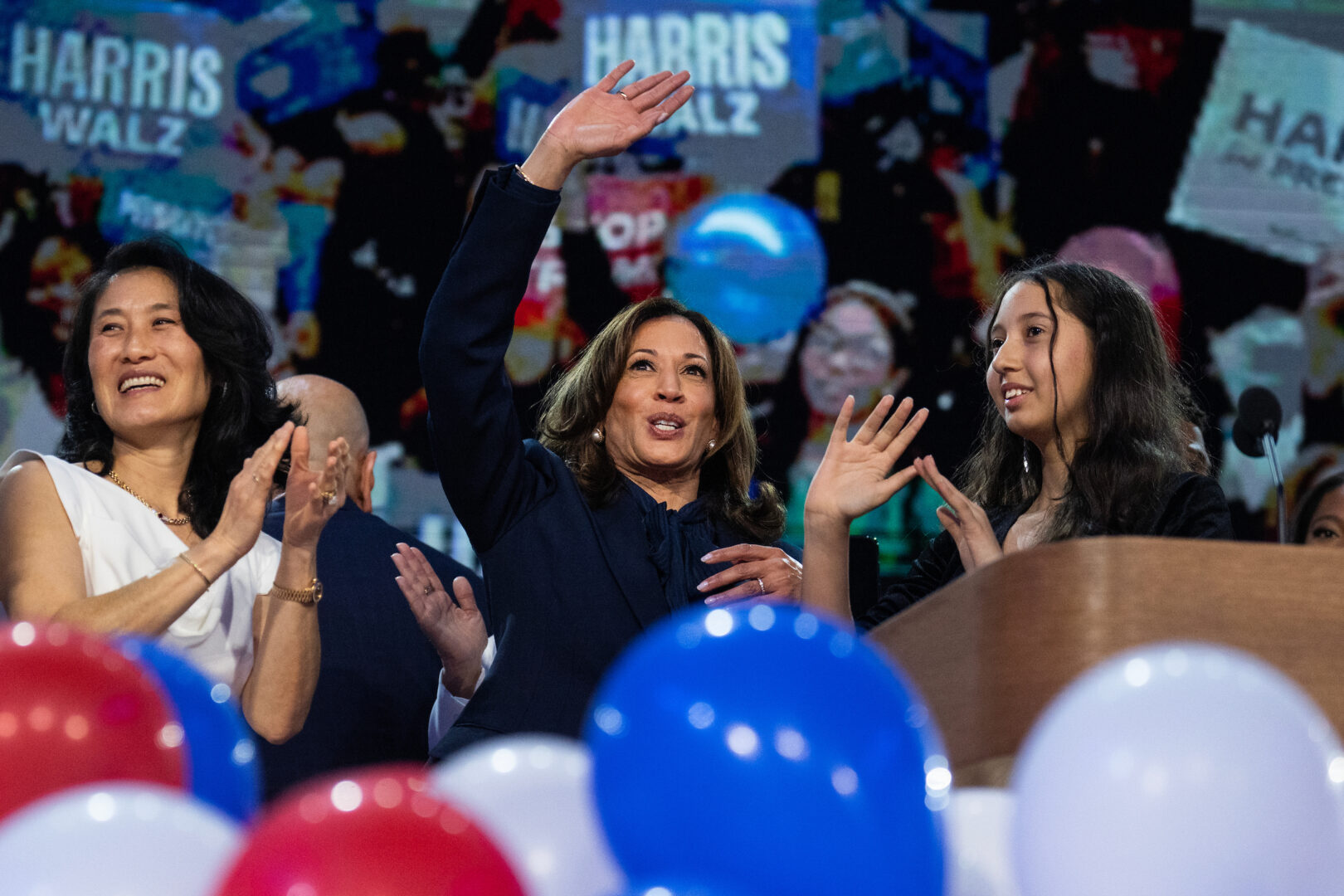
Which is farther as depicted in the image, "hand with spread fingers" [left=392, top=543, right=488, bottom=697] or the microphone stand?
"hand with spread fingers" [left=392, top=543, right=488, bottom=697]

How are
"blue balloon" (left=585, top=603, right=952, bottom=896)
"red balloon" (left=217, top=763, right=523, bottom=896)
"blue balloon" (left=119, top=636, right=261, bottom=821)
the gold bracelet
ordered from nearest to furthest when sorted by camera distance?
"red balloon" (left=217, top=763, right=523, bottom=896) → "blue balloon" (left=585, top=603, right=952, bottom=896) → "blue balloon" (left=119, top=636, right=261, bottom=821) → the gold bracelet

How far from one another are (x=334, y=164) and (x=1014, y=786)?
4.06 m

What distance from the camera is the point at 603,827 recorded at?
123 centimetres

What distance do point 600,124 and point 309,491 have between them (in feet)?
2.55

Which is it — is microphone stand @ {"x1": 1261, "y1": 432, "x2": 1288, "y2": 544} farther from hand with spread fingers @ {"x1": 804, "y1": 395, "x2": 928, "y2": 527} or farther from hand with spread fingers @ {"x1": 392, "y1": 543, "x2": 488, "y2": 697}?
hand with spread fingers @ {"x1": 392, "y1": 543, "x2": 488, "y2": 697}

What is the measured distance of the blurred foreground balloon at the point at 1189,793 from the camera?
1129mm

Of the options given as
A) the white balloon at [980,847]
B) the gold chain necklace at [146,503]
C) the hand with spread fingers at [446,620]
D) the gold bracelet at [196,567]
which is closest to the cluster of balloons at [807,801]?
the white balloon at [980,847]

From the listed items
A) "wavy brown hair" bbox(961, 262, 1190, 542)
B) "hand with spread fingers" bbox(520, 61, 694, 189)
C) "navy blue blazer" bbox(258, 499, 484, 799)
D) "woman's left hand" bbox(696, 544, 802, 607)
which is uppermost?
"hand with spread fingers" bbox(520, 61, 694, 189)

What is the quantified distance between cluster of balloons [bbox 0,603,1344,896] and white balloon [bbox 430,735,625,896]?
0.07 m

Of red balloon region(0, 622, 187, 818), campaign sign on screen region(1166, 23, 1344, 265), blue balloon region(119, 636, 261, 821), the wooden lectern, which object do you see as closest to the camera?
red balloon region(0, 622, 187, 818)

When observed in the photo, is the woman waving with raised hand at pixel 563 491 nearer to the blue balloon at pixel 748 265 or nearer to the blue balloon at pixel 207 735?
the blue balloon at pixel 207 735

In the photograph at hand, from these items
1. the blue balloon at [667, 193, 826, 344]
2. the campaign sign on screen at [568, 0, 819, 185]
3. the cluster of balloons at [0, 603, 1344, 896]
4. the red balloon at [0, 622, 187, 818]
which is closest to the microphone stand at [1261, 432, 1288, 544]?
→ the cluster of balloons at [0, 603, 1344, 896]

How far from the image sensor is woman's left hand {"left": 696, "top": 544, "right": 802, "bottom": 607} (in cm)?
226

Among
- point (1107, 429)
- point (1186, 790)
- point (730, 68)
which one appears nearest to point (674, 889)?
point (1186, 790)
